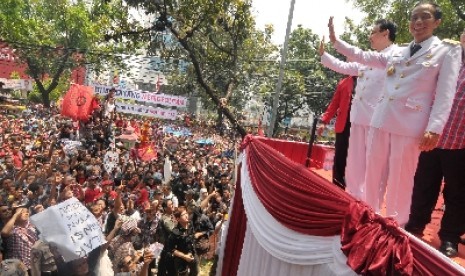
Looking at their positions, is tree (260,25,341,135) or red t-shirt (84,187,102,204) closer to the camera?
red t-shirt (84,187,102,204)

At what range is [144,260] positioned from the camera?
4.86 metres

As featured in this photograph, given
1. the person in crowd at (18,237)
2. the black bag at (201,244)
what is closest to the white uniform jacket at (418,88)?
the person in crowd at (18,237)

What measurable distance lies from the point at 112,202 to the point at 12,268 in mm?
3447

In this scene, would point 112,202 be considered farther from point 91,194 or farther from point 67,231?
point 67,231

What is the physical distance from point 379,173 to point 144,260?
2.84 meters

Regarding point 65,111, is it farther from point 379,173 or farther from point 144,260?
point 379,173

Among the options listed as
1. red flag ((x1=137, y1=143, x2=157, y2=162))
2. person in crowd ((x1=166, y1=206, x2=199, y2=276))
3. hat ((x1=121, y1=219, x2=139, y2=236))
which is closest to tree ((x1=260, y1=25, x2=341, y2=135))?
red flag ((x1=137, y1=143, x2=157, y2=162))

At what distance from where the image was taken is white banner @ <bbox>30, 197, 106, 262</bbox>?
3789 mm

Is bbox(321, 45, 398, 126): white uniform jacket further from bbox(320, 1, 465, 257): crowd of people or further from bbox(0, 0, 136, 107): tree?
bbox(0, 0, 136, 107): tree

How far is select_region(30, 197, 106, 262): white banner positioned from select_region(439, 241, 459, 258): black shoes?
9.19ft

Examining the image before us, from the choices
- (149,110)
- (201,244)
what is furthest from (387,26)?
(149,110)

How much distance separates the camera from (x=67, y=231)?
388cm

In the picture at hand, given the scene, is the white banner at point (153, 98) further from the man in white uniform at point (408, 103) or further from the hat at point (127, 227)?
the man in white uniform at point (408, 103)

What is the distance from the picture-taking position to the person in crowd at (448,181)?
110 inches
